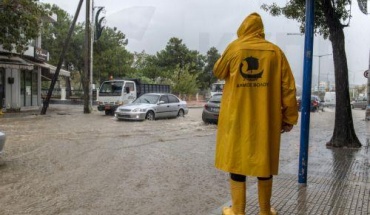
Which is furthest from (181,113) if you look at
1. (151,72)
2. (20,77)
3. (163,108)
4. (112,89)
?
(151,72)

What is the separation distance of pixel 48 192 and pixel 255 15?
3.86 m

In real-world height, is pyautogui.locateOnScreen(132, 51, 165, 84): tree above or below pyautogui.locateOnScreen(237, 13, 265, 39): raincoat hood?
above

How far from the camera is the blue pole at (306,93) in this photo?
6.21 meters

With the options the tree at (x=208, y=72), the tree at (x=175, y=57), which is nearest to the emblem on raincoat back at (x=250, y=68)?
the tree at (x=175, y=57)

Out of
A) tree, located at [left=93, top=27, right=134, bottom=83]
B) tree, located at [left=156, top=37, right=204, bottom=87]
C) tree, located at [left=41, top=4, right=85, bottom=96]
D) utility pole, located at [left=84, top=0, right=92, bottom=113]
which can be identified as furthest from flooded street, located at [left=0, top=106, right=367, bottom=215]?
tree, located at [left=156, top=37, right=204, bottom=87]

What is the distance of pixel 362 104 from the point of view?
168 feet

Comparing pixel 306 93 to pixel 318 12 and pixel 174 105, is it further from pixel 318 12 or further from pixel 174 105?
pixel 174 105

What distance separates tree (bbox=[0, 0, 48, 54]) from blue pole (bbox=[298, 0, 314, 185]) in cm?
1683

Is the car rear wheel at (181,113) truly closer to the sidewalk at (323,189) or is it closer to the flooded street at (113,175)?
the flooded street at (113,175)

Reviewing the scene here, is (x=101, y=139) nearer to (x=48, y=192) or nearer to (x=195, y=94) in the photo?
(x=48, y=192)

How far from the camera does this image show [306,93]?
6.27m

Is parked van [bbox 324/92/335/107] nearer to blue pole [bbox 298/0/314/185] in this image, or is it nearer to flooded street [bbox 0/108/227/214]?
flooded street [bbox 0/108/227/214]

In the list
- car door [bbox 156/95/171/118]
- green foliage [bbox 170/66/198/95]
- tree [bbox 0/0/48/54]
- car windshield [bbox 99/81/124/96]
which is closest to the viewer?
tree [bbox 0/0/48/54]

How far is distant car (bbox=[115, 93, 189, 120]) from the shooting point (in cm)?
1992
